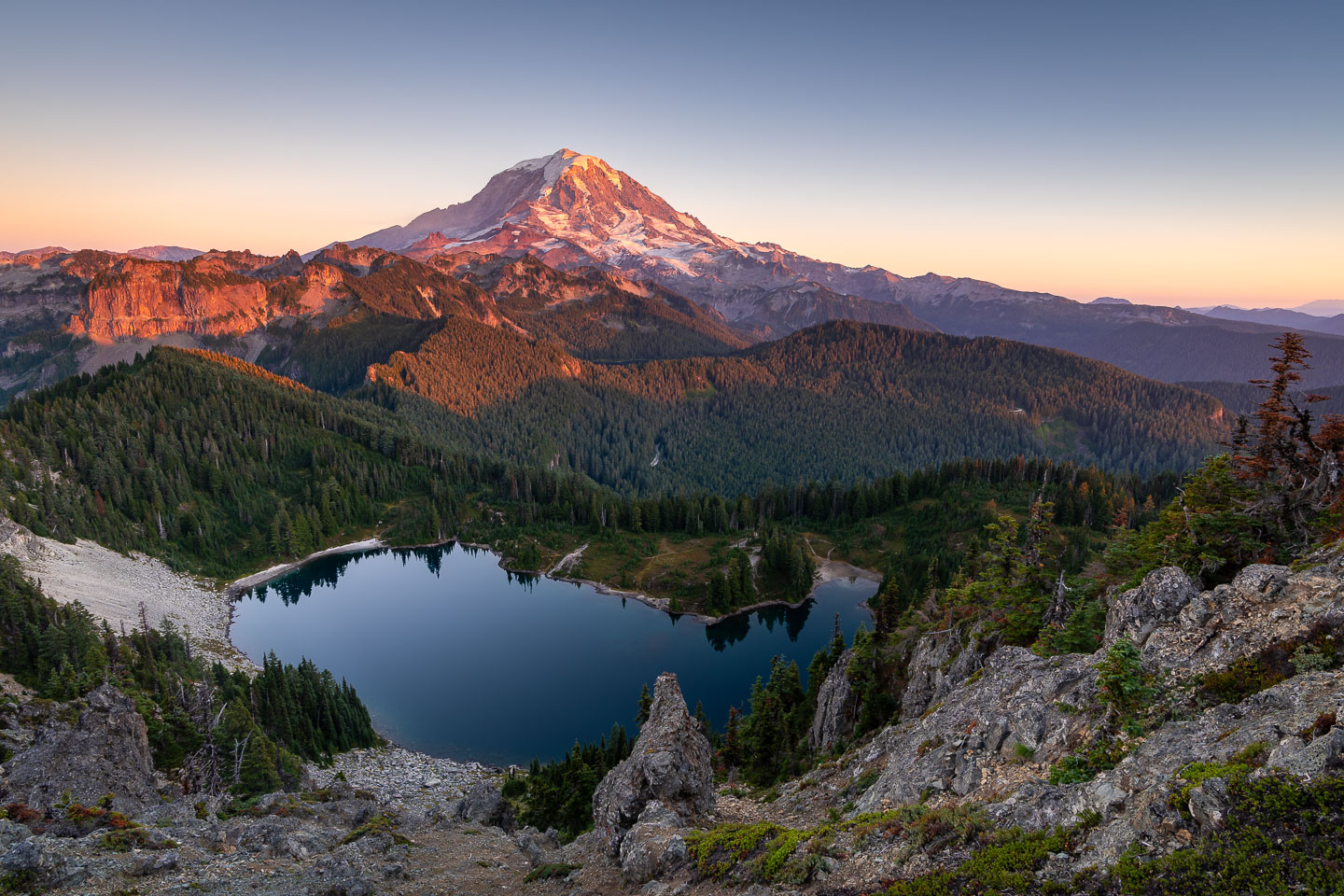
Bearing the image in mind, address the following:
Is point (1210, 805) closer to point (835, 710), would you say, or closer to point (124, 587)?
point (835, 710)

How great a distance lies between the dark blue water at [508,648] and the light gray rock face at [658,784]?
154ft

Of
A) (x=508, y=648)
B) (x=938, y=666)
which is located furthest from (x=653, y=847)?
(x=508, y=648)

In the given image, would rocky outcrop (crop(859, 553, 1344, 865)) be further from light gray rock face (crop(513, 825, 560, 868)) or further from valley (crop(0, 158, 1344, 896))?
light gray rock face (crop(513, 825, 560, 868))

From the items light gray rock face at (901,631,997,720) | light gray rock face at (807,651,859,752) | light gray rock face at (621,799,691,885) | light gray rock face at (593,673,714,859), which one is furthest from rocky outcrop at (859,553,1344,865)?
light gray rock face at (807,651,859,752)

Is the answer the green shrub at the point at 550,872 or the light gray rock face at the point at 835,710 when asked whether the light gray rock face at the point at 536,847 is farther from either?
the light gray rock face at the point at 835,710

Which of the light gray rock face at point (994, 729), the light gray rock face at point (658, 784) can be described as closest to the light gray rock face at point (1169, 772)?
the light gray rock face at point (994, 729)

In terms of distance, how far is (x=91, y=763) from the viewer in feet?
117

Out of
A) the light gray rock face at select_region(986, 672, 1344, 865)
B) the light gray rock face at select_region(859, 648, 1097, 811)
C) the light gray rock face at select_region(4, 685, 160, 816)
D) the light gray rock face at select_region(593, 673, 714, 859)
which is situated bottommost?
the light gray rock face at select_region(4, 685, 160, 816)

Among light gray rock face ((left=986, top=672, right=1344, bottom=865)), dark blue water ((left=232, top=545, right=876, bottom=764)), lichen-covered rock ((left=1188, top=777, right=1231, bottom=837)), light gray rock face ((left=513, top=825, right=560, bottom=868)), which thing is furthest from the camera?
dark blue water ((left=232, top=545, right=876, bottom=764))

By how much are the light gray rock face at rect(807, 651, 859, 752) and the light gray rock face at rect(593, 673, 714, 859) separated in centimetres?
1429

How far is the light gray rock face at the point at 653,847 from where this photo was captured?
22094 millimetres

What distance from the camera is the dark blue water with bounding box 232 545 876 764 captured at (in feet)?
261

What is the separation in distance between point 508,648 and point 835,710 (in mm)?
69759

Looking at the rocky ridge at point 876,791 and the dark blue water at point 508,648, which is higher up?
the rocky ridge at point 876,791
